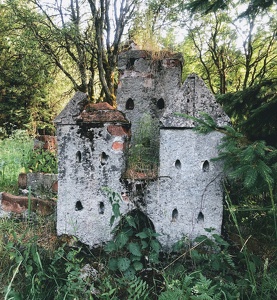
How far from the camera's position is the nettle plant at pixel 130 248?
2.40m

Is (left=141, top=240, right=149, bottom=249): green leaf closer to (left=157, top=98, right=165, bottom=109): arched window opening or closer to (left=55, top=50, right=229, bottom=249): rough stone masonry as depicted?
(left=55, top=50, right=229, bottom=249): rough stone masonry

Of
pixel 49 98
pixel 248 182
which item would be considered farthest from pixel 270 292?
pixel 49 98

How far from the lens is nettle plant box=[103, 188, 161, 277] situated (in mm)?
2400

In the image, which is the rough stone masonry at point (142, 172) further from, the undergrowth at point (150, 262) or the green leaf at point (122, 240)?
the green leaf at point (122, 240)

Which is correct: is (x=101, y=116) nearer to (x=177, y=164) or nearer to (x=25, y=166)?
(x=177, y=164)

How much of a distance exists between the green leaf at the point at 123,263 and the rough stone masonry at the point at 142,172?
1.29 feet

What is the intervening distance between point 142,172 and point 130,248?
0.73 meters

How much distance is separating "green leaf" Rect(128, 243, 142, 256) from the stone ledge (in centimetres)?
136

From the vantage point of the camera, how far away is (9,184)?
4441 millimetres

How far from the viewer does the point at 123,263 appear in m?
2.39

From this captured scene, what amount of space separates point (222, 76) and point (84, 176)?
32.5 feet

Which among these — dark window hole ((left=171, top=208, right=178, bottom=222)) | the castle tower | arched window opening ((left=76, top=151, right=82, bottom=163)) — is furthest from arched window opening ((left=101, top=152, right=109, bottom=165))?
dark window hole ((left=171, top=208, right=178, bottom=222))

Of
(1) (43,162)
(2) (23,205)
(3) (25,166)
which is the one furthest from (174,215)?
(3) (25,166)

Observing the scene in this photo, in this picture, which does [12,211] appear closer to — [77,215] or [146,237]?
[77,215]
